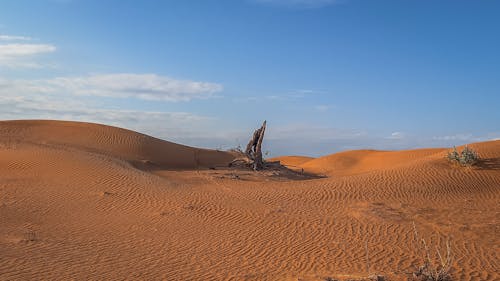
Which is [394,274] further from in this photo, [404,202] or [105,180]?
[105,180]

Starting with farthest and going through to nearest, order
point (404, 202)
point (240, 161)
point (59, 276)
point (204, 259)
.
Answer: point (240, 161) < point (404, 202) < point (204, 259) < point (59, 276)

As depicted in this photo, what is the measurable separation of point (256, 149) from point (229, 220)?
364 inches

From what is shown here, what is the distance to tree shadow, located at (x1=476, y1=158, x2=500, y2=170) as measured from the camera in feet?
46.9

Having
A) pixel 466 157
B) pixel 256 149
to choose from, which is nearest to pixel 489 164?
pixel 466 157

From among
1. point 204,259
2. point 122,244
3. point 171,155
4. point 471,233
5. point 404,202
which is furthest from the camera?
point 171,155

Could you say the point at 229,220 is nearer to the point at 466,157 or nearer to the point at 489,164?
the point at 466,157

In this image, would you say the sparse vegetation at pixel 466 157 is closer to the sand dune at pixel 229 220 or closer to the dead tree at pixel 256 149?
the sand dune at pixel 229 220

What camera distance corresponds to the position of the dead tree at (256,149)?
62.9ft

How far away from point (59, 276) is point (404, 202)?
9.23 metres

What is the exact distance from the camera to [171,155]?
73.9ft

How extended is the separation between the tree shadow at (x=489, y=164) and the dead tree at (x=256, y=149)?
909 cm

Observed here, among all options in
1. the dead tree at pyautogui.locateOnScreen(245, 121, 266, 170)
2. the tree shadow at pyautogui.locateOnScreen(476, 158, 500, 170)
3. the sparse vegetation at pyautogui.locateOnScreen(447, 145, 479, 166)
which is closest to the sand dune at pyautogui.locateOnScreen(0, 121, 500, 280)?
the tree shadow at pyautogui.locateOnScreen(476, 158, 500, 170)

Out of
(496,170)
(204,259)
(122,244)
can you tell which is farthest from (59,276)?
(496,170)

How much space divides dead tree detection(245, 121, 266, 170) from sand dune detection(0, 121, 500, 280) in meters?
1.87
